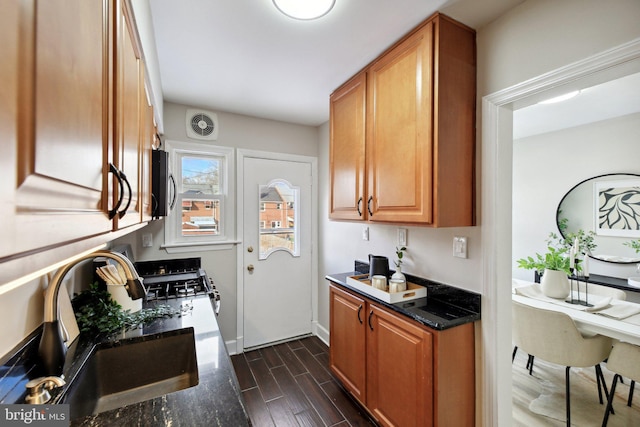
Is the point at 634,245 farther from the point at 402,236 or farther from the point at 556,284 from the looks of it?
the point at 402,236

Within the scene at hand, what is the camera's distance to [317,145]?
3.32 metres

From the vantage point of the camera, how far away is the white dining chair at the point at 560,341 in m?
1.87

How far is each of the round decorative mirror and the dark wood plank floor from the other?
10.7 ft

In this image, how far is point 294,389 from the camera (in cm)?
231

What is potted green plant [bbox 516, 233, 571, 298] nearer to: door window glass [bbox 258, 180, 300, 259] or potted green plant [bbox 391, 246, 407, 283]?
potted green plant [bbox 391, 246, 407, 283]

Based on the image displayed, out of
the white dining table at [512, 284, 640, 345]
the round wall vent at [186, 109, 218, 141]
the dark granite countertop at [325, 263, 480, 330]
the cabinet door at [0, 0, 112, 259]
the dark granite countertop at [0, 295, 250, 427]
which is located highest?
the round wall vent at [186, 109, 218, 141]

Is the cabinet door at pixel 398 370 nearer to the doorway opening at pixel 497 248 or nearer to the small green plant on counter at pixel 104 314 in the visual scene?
the doorway opening at pixel 497 248

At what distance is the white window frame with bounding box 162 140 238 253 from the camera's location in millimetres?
2600

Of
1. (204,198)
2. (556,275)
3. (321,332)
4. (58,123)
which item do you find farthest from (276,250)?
(58,123)

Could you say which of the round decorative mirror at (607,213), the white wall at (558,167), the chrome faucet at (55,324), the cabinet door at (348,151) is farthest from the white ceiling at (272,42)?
the round decorative mirror at (607,213)

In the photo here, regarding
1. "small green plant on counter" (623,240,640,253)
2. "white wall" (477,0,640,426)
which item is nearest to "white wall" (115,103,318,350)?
"white wall" (477,0,640,426)

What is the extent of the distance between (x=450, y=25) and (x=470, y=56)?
0.70ft

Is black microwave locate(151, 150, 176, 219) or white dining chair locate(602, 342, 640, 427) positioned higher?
black microwave locate(151, 150, 176, 219)

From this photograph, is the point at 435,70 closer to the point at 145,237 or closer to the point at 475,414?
the point at 475,414
